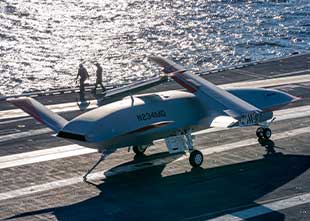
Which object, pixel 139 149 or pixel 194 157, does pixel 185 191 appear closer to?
pixel 194 157

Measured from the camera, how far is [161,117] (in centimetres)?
3184

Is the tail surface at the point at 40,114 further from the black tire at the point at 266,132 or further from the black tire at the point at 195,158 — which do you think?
the black tire at the point at 266,132

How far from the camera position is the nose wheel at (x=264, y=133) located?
3729 cm

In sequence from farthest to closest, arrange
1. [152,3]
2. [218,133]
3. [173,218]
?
1. [152,3]
2. [218,133]
3. [173,218]

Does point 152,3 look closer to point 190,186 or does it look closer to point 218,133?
point 218,133

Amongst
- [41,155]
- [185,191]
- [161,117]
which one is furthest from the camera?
[41,155]

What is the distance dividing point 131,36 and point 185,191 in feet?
234

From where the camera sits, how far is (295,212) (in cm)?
2753

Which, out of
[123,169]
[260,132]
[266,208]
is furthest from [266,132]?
[266,208]

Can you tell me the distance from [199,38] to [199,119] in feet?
223

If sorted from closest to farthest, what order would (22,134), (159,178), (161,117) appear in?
(159,178), (161,117), (22,134)

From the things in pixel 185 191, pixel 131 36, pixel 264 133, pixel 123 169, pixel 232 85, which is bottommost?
pixel 185 191

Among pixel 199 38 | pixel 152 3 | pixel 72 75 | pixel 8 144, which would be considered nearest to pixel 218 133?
pixel 8 144

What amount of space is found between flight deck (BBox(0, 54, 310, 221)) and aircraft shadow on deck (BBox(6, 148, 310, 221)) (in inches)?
1.6
